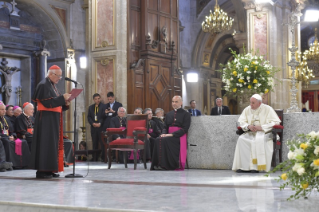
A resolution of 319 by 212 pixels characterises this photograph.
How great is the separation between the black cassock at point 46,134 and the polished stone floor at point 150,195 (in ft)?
1.50

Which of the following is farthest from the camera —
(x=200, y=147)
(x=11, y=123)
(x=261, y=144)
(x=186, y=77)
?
(x=186, y=77)

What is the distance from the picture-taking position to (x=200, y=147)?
28.8 feet

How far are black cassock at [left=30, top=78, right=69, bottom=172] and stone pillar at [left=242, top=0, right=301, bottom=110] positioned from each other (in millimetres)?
7864

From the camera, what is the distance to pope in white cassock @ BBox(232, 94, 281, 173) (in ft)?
25.2

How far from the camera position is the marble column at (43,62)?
57.7 feet

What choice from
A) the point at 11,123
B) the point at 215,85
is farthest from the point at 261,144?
the point at 215,85

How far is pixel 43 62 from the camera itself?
17.7 meters

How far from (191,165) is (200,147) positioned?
0.38 m

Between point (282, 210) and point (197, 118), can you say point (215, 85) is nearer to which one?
point (197, 118)

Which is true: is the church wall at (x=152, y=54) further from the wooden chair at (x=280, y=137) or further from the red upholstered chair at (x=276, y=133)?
the wooden chair at (x=280, y=137)

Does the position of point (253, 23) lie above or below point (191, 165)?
above

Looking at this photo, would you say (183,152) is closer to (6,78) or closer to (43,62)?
(43,62)

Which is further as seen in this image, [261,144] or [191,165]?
[191,165]

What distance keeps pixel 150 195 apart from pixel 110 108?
6.14 metres
